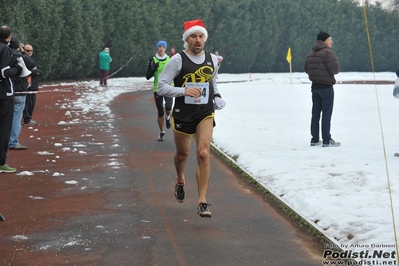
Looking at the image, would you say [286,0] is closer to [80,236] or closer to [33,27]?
[33,27]

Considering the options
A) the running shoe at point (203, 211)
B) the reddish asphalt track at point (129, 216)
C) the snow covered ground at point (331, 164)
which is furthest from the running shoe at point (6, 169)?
the running shoe at point (203, 211)

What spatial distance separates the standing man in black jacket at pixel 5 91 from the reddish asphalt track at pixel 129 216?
16.4 inches

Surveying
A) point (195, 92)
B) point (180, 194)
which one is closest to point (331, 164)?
point (180, 194)

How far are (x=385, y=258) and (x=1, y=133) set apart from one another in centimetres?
625

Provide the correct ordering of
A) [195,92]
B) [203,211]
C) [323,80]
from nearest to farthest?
1. [203,211]
2. [195,92]
3. [323,80]

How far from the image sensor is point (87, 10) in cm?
4125

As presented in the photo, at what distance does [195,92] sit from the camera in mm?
7652

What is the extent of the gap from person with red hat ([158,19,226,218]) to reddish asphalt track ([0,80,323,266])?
2.32ft

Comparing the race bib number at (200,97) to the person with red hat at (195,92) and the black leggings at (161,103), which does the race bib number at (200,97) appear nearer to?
the person with red hat at (195,92)

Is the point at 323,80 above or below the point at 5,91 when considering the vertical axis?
below

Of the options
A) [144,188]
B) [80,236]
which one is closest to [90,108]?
[144,188]

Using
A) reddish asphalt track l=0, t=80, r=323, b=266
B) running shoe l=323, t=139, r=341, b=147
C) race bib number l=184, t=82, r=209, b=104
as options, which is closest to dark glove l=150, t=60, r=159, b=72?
reddish asphalt track l=0, t=80, r=323, b=266

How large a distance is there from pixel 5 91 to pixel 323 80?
5.49 metres

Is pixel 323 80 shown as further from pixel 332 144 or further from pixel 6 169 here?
pixel 6 169
